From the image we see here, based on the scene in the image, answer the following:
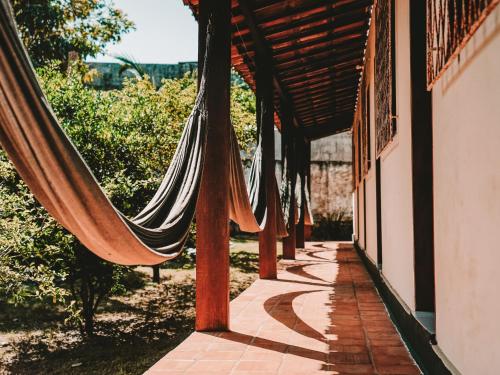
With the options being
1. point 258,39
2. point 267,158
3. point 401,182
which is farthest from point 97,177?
point 401,182

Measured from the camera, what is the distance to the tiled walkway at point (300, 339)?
268 cm

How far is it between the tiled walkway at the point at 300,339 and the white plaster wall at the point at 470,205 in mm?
665

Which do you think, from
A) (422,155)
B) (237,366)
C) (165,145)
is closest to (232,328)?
(237,366)

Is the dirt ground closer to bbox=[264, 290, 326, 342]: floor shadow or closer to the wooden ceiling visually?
bbox=[264, 290, 326, 342]: floor shadow

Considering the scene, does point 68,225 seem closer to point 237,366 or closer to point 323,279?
point 237,366

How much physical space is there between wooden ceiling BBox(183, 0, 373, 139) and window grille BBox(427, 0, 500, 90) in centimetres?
257

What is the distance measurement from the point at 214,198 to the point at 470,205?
6.70 ft

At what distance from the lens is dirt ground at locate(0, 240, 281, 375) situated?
16.3 feet

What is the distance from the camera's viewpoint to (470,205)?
69.5 inches

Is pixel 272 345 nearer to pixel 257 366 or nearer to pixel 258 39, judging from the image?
pixel 257 366

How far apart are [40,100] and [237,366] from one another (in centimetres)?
175

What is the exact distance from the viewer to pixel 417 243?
292 cm

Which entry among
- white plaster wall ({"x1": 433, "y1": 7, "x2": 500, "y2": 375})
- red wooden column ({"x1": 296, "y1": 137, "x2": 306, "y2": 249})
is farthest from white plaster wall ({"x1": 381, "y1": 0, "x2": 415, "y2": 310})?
red wooden column ({"x1": 296, "y1": 137, "x2": 306, "y2": 249})

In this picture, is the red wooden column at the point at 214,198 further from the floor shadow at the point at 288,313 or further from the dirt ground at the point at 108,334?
the dirt ground at the point at 108,334
